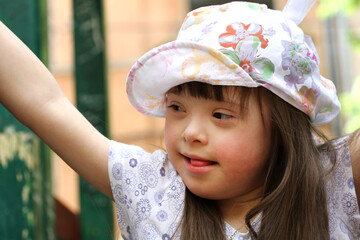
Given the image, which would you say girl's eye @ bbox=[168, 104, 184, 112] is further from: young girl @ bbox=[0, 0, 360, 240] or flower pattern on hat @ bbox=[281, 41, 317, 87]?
flower pattern on hat @ bbox=[281, 41, 317, 87]

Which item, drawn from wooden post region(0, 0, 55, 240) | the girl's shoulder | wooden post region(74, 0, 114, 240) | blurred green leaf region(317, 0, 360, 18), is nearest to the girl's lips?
the girl's shoulder

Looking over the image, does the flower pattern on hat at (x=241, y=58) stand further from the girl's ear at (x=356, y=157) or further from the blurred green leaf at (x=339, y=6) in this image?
the blurred green leaf at (x=339, y=6)

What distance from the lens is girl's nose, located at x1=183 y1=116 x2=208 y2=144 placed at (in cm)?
137

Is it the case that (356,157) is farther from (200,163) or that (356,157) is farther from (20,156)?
(20,156)

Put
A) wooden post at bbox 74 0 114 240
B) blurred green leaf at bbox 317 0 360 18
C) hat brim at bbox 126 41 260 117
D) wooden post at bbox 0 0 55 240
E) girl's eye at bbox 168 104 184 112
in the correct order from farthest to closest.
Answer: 1. blurred green leaf at bbox 317 0 360 18
2. wooden post at bbox 74 0 114 240
3. wooden post at bbox 0 0 55 240
4. girl's eye at bbox 168 104 184 112
5. hat brim at bbox 126 41 260 117

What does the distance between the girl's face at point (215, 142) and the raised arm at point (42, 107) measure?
226 millimetres

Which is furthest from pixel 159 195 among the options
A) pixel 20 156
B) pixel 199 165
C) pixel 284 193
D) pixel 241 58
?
pixel 20 156

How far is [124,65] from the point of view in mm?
9867

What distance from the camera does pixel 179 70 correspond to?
141cm

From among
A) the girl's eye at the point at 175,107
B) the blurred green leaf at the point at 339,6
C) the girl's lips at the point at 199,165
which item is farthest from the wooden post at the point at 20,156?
the blurred green leaf at the point at 339,6

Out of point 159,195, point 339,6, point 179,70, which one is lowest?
point 339,6

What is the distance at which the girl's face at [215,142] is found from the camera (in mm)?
1391

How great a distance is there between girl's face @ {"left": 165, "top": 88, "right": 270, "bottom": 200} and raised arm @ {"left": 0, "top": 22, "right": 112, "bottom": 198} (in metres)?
0.23

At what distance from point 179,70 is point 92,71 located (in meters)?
1.50
